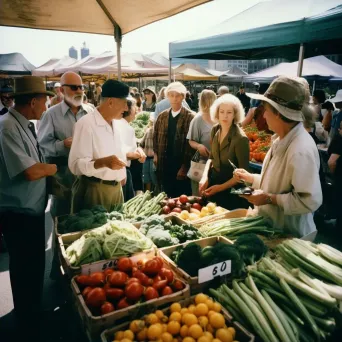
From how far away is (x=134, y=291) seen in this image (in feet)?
6.31

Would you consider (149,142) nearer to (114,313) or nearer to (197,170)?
(197,170)

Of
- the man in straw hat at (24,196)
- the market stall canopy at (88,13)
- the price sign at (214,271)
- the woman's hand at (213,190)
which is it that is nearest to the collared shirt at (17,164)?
the man in straw hat at (24,196)

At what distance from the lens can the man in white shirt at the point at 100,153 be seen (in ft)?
9.79

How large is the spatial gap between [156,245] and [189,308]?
0.80m

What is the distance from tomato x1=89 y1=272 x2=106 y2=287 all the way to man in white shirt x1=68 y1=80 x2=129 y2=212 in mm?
1055

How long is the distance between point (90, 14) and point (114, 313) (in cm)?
395

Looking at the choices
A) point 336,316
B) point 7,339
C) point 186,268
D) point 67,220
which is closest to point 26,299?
point 7,339

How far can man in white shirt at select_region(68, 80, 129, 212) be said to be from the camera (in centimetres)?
298

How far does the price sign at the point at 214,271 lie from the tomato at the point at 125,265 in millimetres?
528

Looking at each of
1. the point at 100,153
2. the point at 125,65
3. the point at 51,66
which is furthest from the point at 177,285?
the point at 51,66

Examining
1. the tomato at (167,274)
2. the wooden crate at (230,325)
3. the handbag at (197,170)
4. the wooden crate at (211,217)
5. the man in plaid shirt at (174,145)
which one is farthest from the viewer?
the man in plaid shirt at (174,145)

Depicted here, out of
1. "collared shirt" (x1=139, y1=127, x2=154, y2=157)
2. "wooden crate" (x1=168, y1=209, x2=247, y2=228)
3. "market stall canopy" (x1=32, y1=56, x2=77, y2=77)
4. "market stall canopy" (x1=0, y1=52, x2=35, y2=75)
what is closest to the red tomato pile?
"wooden crate" (x1=168, y1=209, x2=247, y2=228)

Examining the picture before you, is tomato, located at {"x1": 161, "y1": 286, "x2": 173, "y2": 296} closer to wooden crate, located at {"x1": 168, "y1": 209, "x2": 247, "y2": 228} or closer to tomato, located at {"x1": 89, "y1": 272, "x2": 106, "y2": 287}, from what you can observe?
tomato, located at {"x1": 89, "y1": 272, "x2": 106, "y2": 287}

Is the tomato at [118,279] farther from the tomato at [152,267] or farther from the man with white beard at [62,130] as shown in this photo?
the man with white beard at [62,130]
